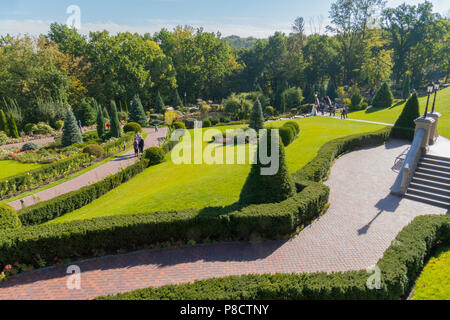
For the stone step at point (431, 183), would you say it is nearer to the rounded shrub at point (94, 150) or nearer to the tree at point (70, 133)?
the rounded shrub at point (94, 150)

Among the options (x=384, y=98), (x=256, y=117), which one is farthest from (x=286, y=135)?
(x=384, y=98)

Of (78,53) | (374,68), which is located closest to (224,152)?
(374,68)

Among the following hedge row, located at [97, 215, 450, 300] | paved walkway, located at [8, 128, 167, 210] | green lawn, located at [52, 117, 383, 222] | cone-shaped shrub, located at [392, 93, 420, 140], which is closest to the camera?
hedge row, located at [97, 215, 450, 300]

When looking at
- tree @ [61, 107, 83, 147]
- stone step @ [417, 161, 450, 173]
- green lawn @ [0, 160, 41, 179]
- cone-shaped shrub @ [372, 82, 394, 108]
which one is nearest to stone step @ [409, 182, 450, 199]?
stone step @ [417, 161, 450, 173]

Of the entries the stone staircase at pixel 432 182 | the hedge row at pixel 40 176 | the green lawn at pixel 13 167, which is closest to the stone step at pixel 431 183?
the stone staircase at pixel 432 182

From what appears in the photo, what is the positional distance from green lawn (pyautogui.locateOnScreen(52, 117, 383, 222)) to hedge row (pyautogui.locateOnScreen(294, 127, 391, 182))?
41.3 inches

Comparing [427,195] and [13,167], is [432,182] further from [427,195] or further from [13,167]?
[13,167]

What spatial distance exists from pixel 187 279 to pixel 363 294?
453 centimetres

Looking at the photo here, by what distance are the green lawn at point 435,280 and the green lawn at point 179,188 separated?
21.3ft

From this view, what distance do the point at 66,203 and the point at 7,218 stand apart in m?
2.89

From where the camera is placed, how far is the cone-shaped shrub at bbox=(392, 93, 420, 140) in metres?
19.6

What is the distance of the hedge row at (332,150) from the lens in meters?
12.7

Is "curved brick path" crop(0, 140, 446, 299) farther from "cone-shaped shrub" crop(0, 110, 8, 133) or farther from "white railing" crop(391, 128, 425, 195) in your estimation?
"cone-shaped shrub" crop(0, 110, 8, 133)
